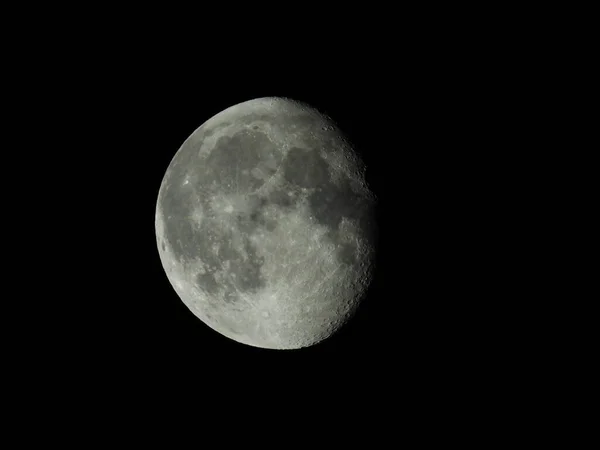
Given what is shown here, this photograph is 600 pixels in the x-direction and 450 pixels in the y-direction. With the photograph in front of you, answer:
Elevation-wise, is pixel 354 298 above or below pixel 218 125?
below

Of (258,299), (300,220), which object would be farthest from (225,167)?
(258,299)

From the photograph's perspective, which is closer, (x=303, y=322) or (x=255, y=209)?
(x=255, y=209)

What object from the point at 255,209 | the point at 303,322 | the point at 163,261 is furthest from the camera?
the point at 163,261

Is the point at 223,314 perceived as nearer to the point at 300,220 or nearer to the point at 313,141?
the point at 300,220

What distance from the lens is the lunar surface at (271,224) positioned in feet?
12.7

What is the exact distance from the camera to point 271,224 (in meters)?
3.84

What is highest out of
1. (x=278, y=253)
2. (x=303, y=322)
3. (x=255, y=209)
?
(x=255, y=209)

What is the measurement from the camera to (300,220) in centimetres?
384

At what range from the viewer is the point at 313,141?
4.08 metres

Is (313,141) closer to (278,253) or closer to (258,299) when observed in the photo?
(278,253)

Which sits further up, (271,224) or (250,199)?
(250,199)

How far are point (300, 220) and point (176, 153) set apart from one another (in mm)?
1550

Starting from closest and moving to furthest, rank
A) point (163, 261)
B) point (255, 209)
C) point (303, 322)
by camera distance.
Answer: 1. point (255, 209)
2. point (303, 322)
3. point (163, 261)

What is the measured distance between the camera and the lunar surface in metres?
3.86
